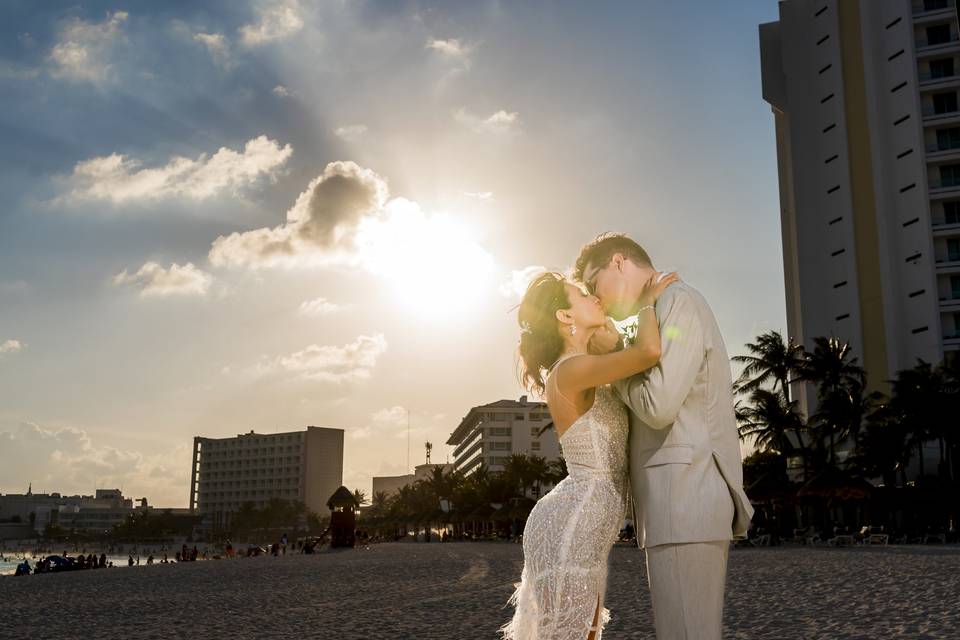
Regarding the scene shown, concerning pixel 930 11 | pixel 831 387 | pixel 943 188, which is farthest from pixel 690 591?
pixel 930 11

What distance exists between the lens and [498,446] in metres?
131

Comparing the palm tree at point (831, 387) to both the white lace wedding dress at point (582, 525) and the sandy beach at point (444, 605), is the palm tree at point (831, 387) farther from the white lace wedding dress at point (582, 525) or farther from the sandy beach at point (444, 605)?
the white lace wedding dress at point (582, 525)

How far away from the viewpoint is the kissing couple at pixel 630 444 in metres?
2.89

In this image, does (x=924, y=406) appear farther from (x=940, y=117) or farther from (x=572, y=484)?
(x=572, y=484)

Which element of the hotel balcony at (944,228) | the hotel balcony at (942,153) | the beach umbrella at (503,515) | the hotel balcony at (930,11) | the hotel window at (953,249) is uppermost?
the hotel balcony at (930,11)

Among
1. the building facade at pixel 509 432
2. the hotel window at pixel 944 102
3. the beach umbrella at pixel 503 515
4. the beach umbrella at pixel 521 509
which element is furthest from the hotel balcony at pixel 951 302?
the building facade at pixel 509 432

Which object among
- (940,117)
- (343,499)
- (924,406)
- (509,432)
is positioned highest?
(940,117)

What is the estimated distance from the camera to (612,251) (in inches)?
129

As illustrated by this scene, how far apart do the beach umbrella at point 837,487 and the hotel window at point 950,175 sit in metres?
34.2

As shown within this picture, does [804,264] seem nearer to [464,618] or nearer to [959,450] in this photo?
[959,450]

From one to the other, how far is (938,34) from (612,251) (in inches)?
2873

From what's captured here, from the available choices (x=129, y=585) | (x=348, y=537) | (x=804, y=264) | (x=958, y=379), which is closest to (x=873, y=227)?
(x=804, y=264)

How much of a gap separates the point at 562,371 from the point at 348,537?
6369 cm

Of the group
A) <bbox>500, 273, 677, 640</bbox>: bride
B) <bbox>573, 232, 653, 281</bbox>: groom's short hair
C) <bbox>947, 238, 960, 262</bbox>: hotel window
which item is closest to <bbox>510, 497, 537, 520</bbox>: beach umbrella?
<bbox>947, 238, 960, 262</bbox>: hotel window
